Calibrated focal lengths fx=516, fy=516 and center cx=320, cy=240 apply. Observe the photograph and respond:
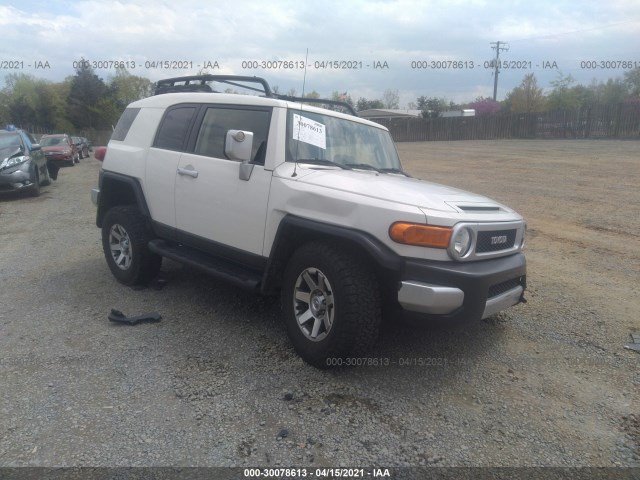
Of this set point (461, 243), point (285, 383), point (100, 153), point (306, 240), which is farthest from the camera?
point (100, 153)

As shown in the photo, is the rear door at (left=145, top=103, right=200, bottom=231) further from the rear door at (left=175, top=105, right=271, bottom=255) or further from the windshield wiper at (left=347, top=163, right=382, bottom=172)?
the windshield wiper at (left=347, top=163, right=382, bottom=172)

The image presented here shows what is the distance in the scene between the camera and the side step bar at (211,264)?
4109 millimetres

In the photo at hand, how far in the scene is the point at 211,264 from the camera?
451 centimetres

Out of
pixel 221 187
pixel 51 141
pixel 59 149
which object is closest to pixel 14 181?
pixel 221 187

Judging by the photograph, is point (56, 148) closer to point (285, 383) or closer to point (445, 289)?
point (285, 383)

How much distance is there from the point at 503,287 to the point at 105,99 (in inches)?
2227

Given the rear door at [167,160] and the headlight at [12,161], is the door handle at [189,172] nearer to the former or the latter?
the rear door at [167,160]

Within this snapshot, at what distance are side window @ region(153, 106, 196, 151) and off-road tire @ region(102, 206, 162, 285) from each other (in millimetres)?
817

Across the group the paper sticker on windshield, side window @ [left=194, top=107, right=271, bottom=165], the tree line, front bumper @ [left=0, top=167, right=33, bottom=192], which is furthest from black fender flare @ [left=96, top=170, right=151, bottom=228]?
the tree line

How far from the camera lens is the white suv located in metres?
3.30

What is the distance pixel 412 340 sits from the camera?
427cm

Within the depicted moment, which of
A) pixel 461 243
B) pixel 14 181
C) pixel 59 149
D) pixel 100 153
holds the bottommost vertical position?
pixel 14 181

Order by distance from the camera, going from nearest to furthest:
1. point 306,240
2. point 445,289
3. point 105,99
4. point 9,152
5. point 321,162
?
point 445,289 < point 306,240 < point 321,162 < point 9,152 < point 105,99

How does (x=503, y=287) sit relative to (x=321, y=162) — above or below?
below
